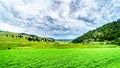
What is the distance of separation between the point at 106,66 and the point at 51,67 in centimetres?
1141

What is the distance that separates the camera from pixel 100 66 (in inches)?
1540

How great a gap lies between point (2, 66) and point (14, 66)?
8.44ft

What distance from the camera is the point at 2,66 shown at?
40750 mm

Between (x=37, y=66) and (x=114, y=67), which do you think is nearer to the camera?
(x=114, y=67)

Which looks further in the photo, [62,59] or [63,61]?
[62,59]

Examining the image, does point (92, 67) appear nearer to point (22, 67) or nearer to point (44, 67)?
point (44, 67)

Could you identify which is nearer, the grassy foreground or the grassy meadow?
the grassy foreground

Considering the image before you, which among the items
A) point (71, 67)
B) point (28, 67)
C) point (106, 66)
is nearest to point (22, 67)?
point (28, 67)

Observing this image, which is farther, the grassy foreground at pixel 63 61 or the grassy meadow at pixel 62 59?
the grassy meadow at pixel 62 59

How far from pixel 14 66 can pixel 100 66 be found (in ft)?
60.2

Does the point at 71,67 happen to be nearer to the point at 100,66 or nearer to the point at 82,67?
the point at 82,67

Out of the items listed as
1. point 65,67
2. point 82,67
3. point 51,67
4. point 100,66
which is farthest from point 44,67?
point 100,66

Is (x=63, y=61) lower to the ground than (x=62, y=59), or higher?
lower

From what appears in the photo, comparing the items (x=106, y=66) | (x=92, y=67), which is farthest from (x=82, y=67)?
(x=106, y=66)
